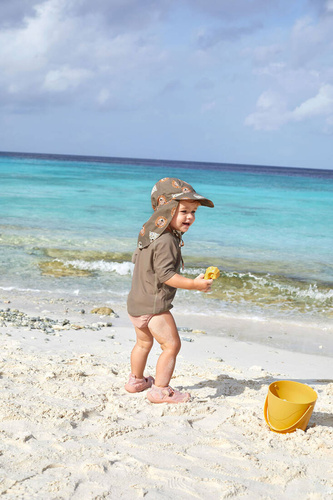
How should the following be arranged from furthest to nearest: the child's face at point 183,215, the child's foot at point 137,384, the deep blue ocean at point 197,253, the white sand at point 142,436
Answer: the deep blue ocean at point 197,253 < the child's foot at point 137,384 < the child's face at point 183,215 < the white sand at point 142,436

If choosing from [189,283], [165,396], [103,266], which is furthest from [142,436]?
[103,266]

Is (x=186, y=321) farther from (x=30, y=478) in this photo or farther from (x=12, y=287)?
(x=30, y=478)

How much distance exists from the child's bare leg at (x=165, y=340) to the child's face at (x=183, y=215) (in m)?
0.67

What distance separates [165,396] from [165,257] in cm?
105

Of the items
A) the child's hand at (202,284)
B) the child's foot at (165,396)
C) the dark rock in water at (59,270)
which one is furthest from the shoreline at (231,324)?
the child's hand at (202,284)

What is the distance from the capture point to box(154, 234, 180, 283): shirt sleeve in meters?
3.42

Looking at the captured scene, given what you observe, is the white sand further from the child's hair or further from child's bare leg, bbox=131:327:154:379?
the child's hair

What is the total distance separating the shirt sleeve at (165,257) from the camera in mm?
3424

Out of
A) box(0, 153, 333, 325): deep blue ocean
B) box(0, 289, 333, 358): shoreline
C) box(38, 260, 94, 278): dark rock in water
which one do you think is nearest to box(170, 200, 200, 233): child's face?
box(0, 289, 333, 358): shoreline

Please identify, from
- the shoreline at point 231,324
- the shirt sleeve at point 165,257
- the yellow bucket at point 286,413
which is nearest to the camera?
the yellow bucket at point 286,413

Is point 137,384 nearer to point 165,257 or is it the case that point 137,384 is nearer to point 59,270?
point 165,257

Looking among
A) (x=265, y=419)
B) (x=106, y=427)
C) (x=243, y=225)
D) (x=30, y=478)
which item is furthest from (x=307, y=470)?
(x=243, y=225)

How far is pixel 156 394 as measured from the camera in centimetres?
361

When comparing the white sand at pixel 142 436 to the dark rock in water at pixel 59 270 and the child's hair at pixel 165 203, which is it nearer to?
the child's hair at pixel 165 203
